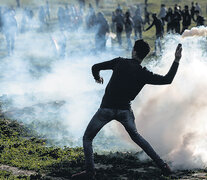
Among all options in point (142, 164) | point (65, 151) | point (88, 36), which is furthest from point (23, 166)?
point (88, 36)

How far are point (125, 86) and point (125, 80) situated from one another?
78mm

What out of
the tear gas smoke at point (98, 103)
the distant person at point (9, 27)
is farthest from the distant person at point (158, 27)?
the distant person at point (9, 27)

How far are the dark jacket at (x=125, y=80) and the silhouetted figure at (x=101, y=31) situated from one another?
13.2 meters

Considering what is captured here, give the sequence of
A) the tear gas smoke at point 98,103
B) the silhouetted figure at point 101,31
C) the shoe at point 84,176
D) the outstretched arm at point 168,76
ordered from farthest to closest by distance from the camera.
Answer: the silhouetted figure at point 101,31, the tear gas smoke at point 98,103, the shoe at point 84,176, the outstretched arm at point 168,76

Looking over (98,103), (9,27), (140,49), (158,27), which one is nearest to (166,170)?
(140,49)

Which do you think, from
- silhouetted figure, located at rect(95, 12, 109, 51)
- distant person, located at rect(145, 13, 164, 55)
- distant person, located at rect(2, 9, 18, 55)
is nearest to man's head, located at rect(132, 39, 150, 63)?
distant person, located at rect(145, 13, 164, 55)

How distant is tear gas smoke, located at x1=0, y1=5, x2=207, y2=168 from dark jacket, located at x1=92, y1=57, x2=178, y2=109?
5.03 ft

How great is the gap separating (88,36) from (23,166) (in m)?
19.1

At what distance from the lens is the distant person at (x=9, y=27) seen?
59.8 feet

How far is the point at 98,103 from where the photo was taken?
9.70m

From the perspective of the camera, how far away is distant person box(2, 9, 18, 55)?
18.2 m

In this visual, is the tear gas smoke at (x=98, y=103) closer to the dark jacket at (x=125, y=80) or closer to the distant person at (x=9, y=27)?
the dark jacket at (x=125, y=80)

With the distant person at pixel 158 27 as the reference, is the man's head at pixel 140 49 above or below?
above

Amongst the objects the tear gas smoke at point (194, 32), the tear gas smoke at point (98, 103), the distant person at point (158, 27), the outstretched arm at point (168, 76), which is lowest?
the tear gas smoke at point (98, 103)
